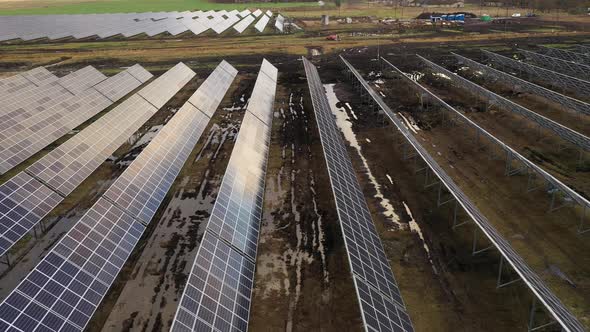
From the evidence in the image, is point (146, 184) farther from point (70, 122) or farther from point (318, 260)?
point (70, 122)

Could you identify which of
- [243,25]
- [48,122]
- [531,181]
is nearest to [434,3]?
[243,25]

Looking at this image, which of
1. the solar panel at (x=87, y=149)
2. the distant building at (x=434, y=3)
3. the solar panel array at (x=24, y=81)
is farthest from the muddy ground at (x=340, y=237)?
the distant building at (x=434, y=3)

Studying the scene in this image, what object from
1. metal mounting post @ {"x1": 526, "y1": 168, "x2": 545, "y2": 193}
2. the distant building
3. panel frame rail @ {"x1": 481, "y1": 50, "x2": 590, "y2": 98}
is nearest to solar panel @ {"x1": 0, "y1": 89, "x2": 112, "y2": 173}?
metal mounting post @ {"x1": 526, "y1": 168, "x2": 545, "y2": 193}

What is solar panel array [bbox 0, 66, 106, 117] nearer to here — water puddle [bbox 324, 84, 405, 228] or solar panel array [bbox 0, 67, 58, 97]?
solar panel array [bbox 0, 67, 58, 97]

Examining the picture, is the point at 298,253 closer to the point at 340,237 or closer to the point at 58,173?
the point at 340,237

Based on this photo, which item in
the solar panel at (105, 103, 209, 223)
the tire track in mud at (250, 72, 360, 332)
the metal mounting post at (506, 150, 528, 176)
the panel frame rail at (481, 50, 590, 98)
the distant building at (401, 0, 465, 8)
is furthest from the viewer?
the distant building at (401, 0, 465, 8)

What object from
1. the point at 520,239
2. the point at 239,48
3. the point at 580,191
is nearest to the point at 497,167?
the point at 580,191
